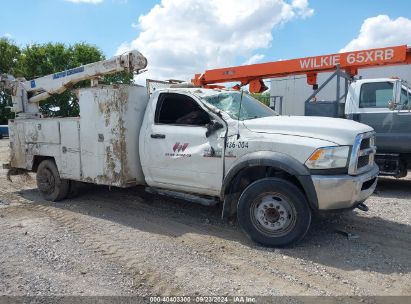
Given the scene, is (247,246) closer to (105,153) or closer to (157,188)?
(157,188)

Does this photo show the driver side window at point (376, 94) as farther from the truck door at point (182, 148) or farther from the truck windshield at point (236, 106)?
the truck door at point (182, 148)

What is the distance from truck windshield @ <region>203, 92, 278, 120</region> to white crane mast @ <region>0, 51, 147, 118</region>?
1.88m

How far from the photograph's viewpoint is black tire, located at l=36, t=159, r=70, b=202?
739 centimetres

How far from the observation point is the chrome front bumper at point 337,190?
14.7 ft

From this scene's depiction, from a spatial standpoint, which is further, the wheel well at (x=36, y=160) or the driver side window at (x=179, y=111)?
the wheel well at (x=36, y=160)

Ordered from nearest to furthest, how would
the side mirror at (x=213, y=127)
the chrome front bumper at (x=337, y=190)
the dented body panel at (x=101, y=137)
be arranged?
the chrome front bumper at (x=337, y=190) < the side mirror at (x=213, y=127) < the dented body panel at (x=101, y=137)

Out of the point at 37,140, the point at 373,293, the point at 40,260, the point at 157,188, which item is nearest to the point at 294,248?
the point at 373,293

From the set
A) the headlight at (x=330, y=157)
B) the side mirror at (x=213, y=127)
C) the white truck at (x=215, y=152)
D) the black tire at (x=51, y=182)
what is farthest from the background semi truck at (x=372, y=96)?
the black tire at (x=51, y=182)

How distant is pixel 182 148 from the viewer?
18.5 feet

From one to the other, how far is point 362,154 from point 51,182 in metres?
5.61

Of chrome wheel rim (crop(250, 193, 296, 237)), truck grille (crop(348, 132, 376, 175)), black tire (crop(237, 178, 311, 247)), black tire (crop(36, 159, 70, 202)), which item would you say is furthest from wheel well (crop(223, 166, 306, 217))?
black tire (crop(36, 159, 70, 202))

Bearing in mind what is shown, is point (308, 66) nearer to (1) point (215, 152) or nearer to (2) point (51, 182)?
(1) point (215, 152)

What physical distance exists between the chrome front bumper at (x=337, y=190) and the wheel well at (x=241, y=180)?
0.59 metres

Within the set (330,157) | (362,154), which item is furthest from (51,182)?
(362,154)
